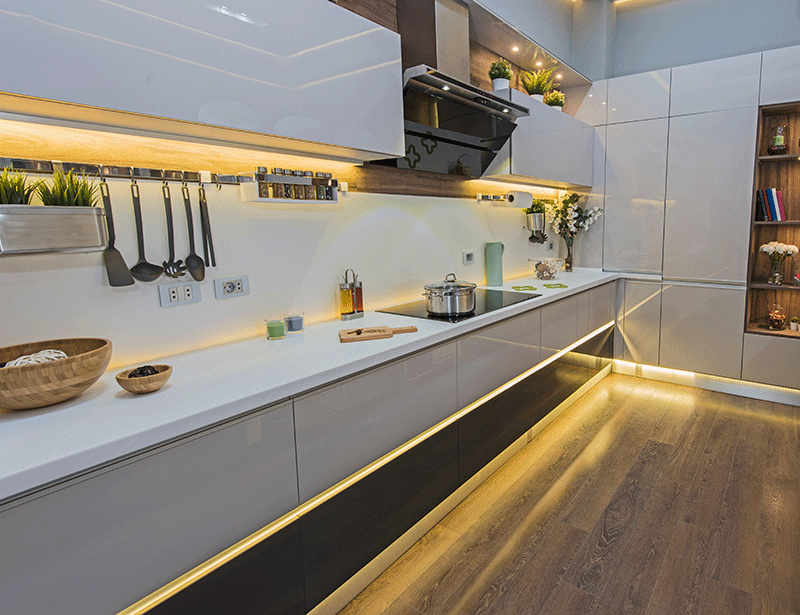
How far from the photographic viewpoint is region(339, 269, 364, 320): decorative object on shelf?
7.02 feet

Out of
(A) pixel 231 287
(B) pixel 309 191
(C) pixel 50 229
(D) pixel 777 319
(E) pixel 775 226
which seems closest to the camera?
(C) pixel 50 229

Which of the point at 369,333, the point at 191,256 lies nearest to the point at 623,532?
the point at 369,333

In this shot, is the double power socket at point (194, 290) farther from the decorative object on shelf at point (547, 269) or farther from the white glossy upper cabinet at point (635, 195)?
the white glossy upper cabinet at point (635, 195)

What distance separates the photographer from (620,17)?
3.99 meters

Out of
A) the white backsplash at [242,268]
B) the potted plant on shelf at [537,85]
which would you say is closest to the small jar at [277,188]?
the white backsplash at [242,268]

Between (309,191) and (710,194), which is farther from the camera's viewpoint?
(710,194)

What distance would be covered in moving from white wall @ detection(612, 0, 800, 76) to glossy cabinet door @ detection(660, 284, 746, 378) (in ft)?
6.27

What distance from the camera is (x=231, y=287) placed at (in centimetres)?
178

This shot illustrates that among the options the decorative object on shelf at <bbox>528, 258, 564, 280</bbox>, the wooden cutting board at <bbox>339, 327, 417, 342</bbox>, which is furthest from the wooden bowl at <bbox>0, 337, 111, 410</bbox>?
the decorative object on shelf at <bbox>528, 258, 564, 280</bbox>

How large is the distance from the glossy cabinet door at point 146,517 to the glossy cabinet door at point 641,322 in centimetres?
330

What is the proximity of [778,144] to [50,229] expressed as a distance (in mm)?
4179

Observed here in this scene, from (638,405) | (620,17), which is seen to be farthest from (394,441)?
(620,17)

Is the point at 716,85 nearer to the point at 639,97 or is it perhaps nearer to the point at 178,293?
the point at 639,97

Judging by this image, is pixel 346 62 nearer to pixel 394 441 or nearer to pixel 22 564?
pixel 394 441
